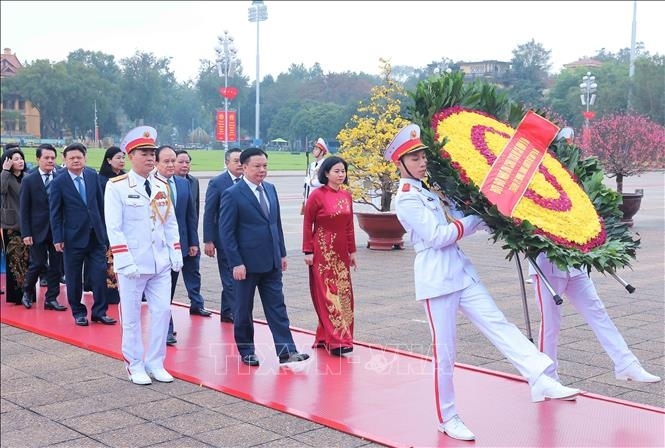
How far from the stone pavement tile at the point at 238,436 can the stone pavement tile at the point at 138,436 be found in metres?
0.16

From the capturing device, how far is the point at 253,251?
5391 millimetres

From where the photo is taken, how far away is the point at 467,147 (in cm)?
412

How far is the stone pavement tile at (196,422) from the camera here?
4.17 m

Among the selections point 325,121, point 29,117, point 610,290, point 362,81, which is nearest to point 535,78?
point 362,81

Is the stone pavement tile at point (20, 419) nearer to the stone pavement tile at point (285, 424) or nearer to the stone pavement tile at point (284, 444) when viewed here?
the stone pavement tile at point (285, 424)

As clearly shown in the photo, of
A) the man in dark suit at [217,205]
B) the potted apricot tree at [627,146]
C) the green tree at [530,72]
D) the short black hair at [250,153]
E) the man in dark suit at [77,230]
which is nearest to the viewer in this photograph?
the short black hair at [250,153]

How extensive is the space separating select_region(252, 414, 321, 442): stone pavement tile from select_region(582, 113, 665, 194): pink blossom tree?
13.0 meters

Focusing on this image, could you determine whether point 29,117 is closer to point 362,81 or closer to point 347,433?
point 362,81

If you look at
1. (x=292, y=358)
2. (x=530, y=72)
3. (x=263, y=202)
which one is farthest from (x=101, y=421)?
(x=530, y=72)

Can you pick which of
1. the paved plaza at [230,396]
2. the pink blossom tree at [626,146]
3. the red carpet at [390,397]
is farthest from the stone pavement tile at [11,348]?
the pink blossom tree at [626,146]

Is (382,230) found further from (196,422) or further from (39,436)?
(39,436)

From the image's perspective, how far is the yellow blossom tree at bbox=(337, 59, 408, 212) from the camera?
1123cm

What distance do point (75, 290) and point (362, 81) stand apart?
41089 mm

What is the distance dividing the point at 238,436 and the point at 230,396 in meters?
0.73
